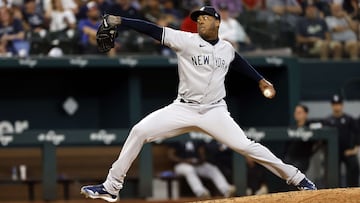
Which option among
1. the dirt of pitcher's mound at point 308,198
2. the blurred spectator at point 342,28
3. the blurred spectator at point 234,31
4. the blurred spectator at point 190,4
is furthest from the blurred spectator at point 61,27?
the dirt of pitcher's mound at point 308,198

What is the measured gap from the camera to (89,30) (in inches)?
532

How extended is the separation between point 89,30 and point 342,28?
3.86 metres

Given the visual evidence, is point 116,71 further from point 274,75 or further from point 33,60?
point 274,75

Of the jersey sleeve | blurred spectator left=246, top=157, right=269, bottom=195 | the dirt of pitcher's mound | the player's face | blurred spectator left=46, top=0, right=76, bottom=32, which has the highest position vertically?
blurred spectator left=46, top=0, right=76, bottom=32

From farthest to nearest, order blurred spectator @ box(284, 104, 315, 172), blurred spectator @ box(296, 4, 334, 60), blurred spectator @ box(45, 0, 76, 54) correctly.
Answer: blurred spectator @ box(296, 4, 334, 60), blurred spectator @ box(45, 0, 76, 54), blurred spectator @ box(284, 104, 315, 172)

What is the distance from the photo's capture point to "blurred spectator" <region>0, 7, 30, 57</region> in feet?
43.3

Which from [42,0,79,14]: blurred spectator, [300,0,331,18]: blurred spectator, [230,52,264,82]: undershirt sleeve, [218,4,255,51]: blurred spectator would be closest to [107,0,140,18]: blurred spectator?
[42,0,79,14]: blurred spectator

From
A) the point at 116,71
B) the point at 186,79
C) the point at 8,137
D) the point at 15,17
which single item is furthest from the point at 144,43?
the point at 186,79

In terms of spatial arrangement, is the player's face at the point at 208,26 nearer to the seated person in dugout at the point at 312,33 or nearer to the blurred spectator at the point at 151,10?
the blurred spectator at the point at 151,10

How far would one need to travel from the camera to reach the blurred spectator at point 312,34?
1491cm

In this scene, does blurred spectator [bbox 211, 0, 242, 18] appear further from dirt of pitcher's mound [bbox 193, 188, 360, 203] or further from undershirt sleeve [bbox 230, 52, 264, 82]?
dirt of pitcher's mound [bbox 193, 188, 360, 203]

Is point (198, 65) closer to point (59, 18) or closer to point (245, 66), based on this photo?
point (245, 66)

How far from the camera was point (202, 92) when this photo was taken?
29.2 ft

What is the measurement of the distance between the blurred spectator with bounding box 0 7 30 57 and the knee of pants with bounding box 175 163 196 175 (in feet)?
7.83
